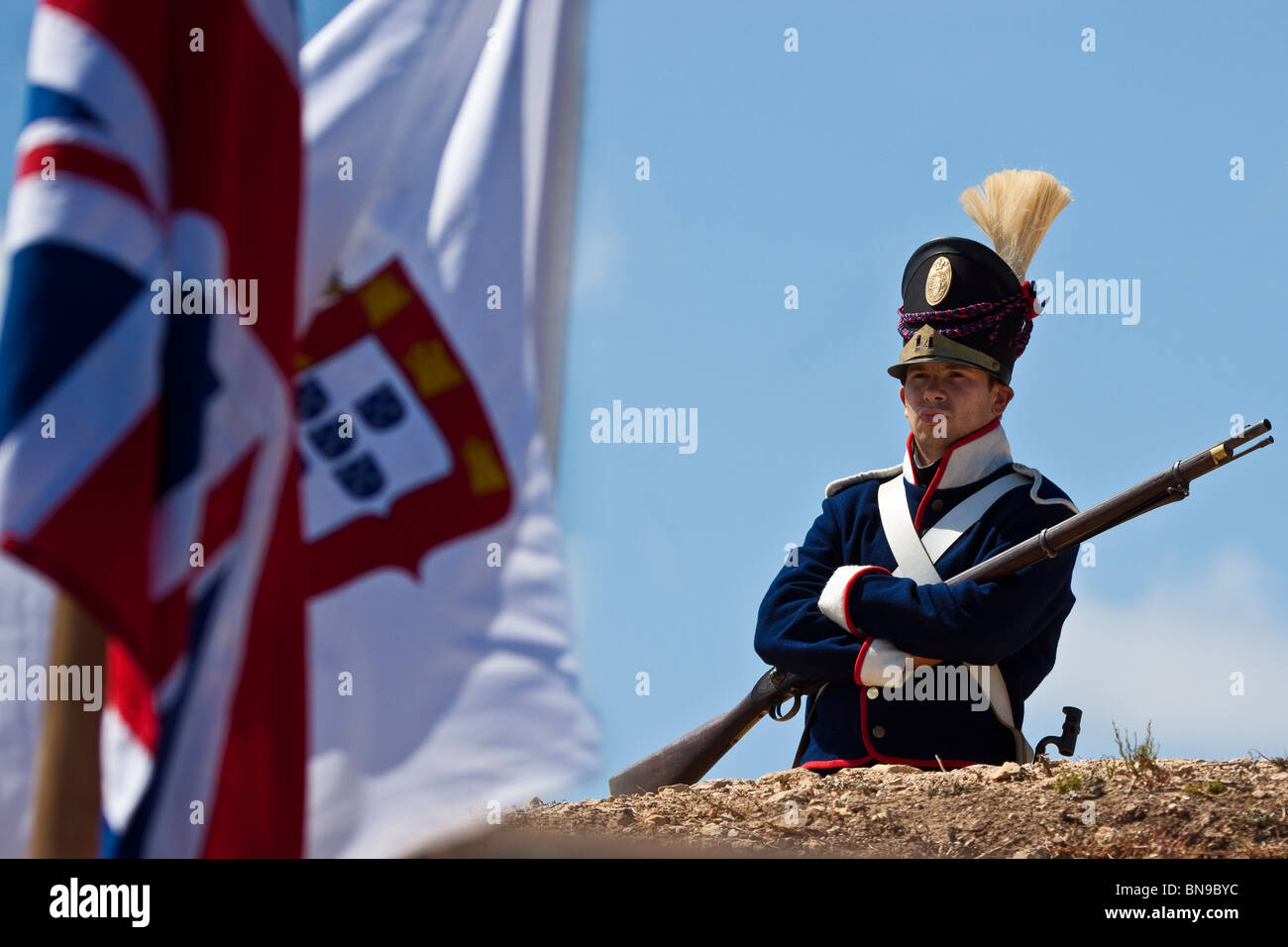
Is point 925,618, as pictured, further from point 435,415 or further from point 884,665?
point 435,415

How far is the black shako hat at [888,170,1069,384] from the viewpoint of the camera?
22.1 ft

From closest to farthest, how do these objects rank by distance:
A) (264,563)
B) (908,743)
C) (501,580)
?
(264,563) → (501,580) → (908,743)

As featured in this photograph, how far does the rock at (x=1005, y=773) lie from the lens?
256 inches

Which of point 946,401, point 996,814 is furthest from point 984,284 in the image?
point 996,814

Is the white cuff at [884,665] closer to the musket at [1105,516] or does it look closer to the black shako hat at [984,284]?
the musket at [1105,516]

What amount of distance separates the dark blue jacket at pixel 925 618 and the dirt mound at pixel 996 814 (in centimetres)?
15

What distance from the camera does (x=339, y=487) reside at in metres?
3.95

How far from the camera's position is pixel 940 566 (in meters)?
6.63

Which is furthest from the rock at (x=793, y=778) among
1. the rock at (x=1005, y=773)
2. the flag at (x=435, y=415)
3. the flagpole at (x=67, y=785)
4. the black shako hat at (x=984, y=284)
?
the flagpole at (x=67, y=785)

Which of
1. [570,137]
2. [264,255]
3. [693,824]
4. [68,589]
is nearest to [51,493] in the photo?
[68,589]

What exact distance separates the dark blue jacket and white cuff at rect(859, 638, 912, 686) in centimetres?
3

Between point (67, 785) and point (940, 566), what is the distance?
400cm
